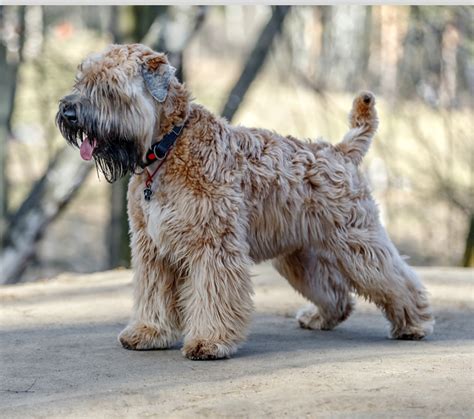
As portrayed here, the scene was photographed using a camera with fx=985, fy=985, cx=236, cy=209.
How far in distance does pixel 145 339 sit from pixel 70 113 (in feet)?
4.93

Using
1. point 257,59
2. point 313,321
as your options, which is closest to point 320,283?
point 313,321

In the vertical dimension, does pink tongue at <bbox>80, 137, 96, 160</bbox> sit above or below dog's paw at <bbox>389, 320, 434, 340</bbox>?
above

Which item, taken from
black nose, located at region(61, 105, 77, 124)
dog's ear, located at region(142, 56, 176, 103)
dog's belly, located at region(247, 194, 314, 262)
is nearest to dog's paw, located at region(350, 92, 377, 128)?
dog's belly, located at region(247, 194, 314, 262)

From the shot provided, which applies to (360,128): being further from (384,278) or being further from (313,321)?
(313,321)

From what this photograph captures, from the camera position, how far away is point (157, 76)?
6.05 meters

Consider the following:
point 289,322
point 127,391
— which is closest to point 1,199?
point 289,322

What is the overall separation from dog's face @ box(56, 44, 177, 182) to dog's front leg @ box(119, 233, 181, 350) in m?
0.59

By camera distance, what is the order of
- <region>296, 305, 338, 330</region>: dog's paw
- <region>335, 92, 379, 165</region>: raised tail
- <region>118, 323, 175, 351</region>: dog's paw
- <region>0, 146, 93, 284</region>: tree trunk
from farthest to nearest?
<region>0, 146, 93, 284</region>: tree trunk < <region>296, 305, 338, 330</region>: dog's paw < <region>335, 92, 379, 165</region>: raised tail < <region>118, 323, 175, 351</region>: dog's paw

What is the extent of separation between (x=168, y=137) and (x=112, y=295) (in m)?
2.95

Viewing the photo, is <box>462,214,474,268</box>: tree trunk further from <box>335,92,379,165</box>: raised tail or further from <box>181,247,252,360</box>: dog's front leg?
<box>181,247,252,360</box>: dog's front leg

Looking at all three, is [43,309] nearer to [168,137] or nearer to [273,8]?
[168,137]

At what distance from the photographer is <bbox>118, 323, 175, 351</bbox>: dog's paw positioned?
6.24 metres

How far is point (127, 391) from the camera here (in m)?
5.12

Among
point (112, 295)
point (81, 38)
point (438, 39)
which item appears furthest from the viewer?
point (81, 38)
